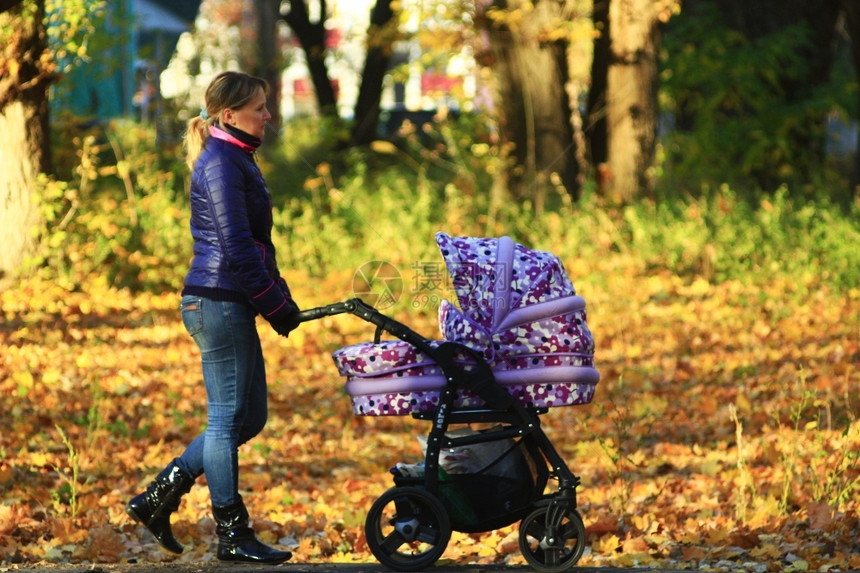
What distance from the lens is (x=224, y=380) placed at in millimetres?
4695

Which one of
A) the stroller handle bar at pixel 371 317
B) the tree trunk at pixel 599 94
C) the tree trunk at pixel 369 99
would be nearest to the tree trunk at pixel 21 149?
the tree trunk at pixel 599 94

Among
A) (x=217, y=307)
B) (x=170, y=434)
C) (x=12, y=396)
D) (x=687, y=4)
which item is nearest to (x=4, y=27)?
(x=12, y=396)

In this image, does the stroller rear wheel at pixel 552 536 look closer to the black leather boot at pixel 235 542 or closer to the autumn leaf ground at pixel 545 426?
the autumn leaf ground at pixel 545 426

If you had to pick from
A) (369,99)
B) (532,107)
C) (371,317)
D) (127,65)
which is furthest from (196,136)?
(127,65)

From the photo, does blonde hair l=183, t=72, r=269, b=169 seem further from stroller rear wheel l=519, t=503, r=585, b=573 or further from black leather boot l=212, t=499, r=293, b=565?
stroller rear wheel l=519, t=503, r=585, b=573

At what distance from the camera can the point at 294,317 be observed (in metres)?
4.66

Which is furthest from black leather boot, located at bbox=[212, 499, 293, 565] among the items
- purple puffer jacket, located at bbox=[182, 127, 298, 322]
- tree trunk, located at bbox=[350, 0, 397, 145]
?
tree trunk, located at bbox=[350, 0, 397, 145]

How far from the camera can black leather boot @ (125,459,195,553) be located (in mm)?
4875

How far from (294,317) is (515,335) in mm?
870

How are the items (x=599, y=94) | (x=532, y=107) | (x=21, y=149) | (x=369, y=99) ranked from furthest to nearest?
(x=369, y=99), (x=599, y=94), (x=532, y=107), (x=21, y=149)

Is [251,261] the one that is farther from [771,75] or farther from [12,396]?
[771,75]

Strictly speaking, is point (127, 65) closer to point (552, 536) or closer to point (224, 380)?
point (224, 380)

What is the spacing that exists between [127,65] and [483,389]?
25.6 metres

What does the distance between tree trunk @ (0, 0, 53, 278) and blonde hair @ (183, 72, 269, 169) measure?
7188 millimetres
